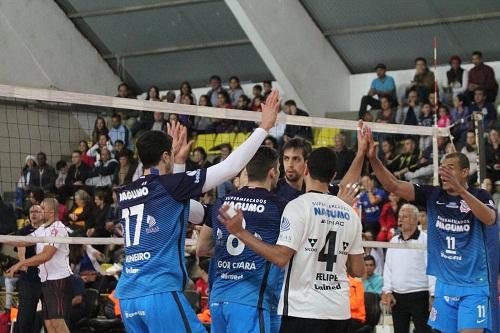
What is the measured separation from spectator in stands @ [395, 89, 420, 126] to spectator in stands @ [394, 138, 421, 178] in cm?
122

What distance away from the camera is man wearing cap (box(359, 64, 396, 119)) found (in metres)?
21.0

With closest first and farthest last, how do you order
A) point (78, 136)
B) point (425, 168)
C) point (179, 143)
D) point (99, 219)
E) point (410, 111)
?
point (179, 143) → point (425, 168) → point (99, 219) → point (410, 111) → point (78, 136)

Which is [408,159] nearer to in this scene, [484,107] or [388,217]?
[388,217]

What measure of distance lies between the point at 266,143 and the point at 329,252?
11.0 m

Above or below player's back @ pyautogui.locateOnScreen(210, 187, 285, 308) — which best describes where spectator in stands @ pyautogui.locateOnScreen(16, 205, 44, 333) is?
below

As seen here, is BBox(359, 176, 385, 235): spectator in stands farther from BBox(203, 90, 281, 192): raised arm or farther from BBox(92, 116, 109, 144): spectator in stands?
BBox(203, 90, 281, 192): raised arm

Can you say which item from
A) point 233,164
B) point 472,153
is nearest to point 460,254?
point 233,164

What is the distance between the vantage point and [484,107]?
1914 centimetres

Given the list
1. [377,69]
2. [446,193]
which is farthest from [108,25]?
[446,193]

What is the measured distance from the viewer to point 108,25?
25.0 m

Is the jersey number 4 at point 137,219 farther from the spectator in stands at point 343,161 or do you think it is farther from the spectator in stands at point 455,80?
the spectator in stands at point 455,80

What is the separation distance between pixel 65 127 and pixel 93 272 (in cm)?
769

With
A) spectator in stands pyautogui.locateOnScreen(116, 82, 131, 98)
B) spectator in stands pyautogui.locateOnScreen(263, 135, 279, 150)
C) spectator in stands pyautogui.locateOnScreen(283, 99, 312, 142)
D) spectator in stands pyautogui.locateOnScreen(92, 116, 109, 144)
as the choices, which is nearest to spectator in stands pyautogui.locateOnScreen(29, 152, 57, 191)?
spectator in stands pyautogui.locateOnScreen(92, 116, 109, 144)

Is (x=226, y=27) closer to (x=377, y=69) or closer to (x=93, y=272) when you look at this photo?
(x=377, y=69)
